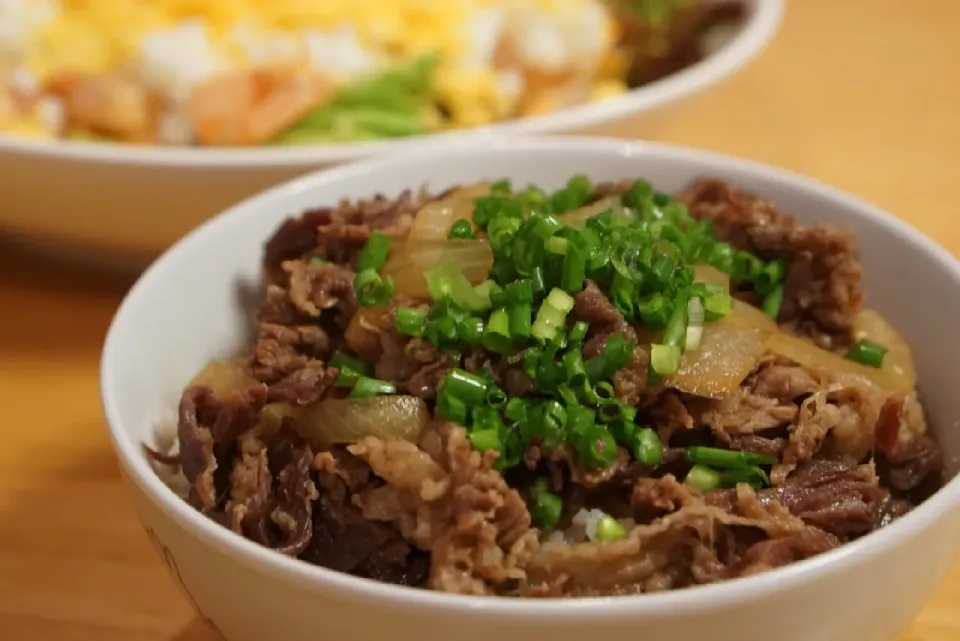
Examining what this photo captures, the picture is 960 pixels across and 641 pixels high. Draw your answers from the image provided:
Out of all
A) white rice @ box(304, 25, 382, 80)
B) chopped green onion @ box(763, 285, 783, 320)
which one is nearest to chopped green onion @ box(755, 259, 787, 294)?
chopped green onion @ box(763, 285, 783, 320)

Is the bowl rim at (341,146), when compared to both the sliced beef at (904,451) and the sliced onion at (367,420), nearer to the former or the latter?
the sliced onion at (367,420)

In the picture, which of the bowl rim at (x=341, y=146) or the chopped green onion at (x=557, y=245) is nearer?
the chopped green onion at (x=557, y=245)

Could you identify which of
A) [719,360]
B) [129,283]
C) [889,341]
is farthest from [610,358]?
[129,283]

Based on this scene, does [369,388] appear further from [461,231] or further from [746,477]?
[746,477]

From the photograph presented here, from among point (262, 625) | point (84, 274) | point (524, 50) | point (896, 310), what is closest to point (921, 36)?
point (524, 50)

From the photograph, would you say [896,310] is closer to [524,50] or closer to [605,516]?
[605,516]

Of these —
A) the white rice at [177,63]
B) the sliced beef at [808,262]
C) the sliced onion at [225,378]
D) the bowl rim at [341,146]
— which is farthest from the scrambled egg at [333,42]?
the sliced onion at [225,378]

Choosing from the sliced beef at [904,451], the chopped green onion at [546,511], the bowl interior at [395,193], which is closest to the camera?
the chopped green onion at [546,511]
